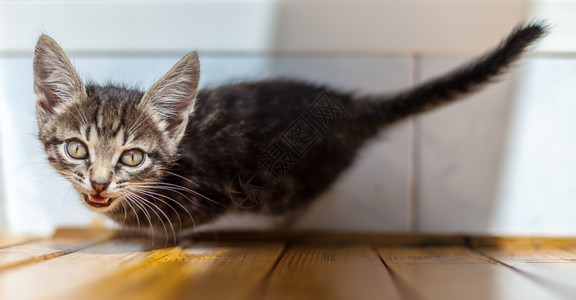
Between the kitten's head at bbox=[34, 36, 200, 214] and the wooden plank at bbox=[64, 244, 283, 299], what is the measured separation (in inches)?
8.2

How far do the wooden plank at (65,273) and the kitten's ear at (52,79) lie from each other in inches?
14.3

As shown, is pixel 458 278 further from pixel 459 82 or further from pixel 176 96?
pixel 176 96

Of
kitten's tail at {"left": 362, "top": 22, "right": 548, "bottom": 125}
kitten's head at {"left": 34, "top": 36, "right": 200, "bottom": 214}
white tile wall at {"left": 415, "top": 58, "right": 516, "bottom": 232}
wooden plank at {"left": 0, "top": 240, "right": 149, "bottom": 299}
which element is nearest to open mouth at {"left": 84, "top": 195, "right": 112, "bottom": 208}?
kitten's head at {"left": 34, "top": 36, "right": 200, "bottom": 214}

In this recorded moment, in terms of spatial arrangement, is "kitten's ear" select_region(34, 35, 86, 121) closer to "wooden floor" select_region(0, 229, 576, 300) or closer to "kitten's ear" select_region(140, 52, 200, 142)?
"kitten's ear" select_region(140, 52, 200, 142)

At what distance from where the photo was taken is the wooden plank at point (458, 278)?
2.85 feet

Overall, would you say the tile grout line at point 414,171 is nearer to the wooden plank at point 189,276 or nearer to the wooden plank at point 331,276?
the wooden plank at point 331,276

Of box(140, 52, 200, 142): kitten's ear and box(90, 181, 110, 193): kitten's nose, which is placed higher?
box(140, 52, 200, 142): kitten's ear

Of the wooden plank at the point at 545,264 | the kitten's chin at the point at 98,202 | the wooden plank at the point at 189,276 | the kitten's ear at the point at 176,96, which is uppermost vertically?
the kitten's ear at the point at 176,96

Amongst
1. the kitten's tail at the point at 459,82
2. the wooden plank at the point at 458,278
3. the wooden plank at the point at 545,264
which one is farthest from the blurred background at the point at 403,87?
the wooden plank at the point at 458,278

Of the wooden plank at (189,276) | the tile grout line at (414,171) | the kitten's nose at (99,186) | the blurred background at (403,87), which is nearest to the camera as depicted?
the wooden plank at (189,276)

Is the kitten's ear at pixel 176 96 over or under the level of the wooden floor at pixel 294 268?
over

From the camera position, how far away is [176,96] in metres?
1.21

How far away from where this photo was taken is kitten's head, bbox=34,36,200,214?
1.12 metres

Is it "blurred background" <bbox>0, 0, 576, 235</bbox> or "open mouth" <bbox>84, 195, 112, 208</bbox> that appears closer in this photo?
"open mouth" <bbox>84, 195, 112, 208</bbox>
